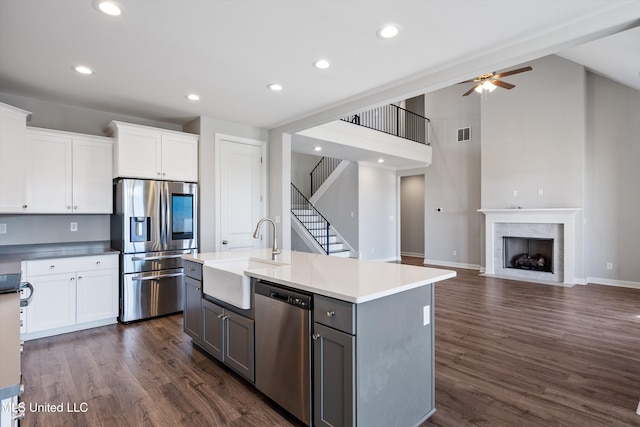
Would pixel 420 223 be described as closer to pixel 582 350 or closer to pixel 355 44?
pixel 582 350

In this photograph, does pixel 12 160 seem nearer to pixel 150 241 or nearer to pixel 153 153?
pixel 153 153

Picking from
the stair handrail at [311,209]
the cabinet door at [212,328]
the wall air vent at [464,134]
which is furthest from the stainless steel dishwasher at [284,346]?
the wall air vent at [464,134]

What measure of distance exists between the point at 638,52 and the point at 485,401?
4.83m

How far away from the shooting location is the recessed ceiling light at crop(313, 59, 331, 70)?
306cm

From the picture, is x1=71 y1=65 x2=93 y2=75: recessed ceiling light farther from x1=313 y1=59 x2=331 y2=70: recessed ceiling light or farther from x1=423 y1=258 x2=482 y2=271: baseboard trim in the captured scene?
x1=423 y1=258 x2=482 y2=271: baseboard trim

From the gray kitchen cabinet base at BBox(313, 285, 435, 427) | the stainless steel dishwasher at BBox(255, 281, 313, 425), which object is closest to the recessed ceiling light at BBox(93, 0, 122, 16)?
the stainless steel dishwasher at BBox(255, 281, 313, 425)

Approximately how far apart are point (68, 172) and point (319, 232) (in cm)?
552

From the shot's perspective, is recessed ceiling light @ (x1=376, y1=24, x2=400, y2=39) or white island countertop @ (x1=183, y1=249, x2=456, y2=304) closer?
white island countertop @ (x1=183, y1=249, x2=456, y2=304)

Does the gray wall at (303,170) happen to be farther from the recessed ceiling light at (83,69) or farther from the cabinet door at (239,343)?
the cabinet door at (239,343)

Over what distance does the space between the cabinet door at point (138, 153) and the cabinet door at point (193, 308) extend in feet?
5.61

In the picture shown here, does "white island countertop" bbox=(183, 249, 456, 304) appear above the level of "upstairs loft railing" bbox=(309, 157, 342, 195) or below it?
below

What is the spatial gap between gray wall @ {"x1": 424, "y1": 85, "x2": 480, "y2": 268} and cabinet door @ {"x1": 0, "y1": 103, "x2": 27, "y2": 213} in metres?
7.98

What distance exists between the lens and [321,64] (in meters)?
3.12

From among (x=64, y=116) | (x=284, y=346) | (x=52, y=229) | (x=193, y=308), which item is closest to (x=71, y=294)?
(x=52, y=229)
